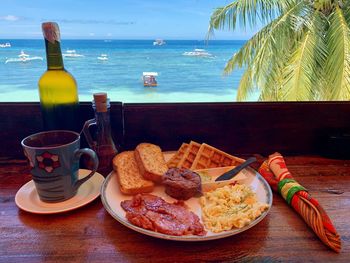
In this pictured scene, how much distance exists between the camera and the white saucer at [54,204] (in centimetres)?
60

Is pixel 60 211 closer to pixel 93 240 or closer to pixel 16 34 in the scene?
pixel 93 240

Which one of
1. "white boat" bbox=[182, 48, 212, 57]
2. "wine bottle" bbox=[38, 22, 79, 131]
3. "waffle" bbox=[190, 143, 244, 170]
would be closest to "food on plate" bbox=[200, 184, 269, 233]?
"waffle" bbox=[190, 143, 244, 170]

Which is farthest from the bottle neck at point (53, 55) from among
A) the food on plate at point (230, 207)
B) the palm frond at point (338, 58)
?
the palm frond at point (338, 58)

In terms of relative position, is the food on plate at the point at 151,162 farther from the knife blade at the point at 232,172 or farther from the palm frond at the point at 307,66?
the palm frond at the point at 307,66

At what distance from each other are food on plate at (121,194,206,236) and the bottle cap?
1.40 feet

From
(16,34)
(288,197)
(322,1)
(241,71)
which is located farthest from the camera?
(241,71)

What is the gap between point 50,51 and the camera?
2.27 ft

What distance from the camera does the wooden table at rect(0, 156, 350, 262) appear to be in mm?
491

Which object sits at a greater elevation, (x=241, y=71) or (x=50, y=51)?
(x=50, y=51)

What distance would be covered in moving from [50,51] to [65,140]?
0.23 m

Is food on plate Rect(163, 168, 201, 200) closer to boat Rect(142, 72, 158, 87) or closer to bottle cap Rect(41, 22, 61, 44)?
bottle cap Rect(41, 22, 61, 44)

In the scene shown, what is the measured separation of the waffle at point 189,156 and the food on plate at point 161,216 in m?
0.17

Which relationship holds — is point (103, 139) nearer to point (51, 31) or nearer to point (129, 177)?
point (129, 177)

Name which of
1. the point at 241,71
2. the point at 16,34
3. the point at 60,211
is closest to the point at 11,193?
the point at 60,211
